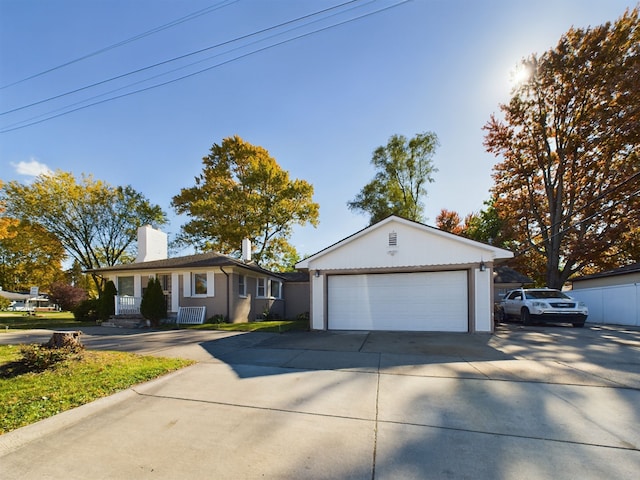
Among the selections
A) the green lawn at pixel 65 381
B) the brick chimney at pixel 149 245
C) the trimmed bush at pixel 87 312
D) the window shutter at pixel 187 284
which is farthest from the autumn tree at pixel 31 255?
the green lawn at pixel 65 381

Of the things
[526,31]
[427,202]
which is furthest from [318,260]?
[427,202]

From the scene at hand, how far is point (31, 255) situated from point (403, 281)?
30.8m

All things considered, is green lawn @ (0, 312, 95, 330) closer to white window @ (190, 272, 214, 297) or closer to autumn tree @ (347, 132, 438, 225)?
white window @ (190, 272, 214, 297)

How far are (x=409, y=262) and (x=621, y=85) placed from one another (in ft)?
49.4

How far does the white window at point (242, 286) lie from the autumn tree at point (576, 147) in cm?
1592

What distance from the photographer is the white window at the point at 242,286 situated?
1585cm

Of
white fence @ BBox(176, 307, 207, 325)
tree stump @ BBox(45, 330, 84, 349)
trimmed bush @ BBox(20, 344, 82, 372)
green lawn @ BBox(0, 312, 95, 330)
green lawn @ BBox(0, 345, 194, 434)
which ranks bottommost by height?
green lawn @ BBox(0, 312, 95, 330)

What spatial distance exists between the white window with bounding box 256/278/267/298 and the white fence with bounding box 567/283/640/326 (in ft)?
59.6

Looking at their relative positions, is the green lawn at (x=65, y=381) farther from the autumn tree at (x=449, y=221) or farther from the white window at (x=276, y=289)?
the autumn tree at (x=449, y=221)

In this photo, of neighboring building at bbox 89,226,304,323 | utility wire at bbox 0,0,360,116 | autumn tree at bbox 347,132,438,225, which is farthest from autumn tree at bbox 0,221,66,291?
autumn tree at bbox 347,132,438,225

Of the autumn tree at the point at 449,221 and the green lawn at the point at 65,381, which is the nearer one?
the green lawn at the point at 65,381

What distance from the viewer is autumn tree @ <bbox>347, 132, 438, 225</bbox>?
80.9 feet

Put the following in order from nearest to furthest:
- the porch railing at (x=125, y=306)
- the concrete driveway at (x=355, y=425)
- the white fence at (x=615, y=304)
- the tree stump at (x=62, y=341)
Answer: the concrete driveway at (x=355, y=425)
the tree stump at (x=62, y=341)
the white fence at (x=615, y=304)
the porch railing at (x=125, y=306)

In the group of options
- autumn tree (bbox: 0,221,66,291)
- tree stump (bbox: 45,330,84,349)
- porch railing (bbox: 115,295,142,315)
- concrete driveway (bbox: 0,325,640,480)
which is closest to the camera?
concrete driveway (bbox: 0,325,640,480)
